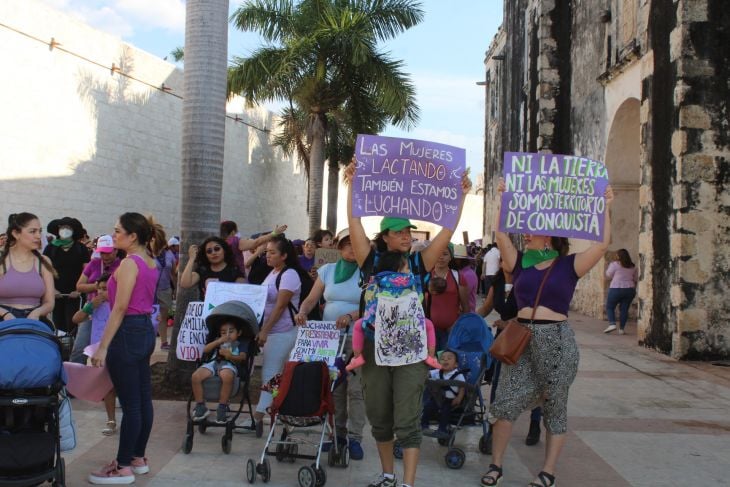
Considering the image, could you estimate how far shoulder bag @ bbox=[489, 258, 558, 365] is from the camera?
5.15 metres

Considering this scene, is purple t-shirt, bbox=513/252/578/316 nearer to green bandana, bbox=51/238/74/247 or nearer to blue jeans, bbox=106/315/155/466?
blue jeans, bbox=106/315/155/466

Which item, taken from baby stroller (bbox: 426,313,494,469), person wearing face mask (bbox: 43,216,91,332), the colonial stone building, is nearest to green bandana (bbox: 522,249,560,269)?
baby stroller (bbox: 426,313,494,469)

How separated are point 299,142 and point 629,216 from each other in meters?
13.1

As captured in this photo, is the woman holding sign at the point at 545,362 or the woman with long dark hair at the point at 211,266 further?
the woman with long dark hair at the point at 211,266

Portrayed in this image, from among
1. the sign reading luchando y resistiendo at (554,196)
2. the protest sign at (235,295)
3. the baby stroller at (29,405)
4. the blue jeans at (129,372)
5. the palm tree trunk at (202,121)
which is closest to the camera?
the baby stroller at (29,405)

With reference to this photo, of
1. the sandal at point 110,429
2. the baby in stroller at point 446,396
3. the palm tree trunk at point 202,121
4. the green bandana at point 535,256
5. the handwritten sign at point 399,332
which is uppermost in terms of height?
the palm tree trunk at point 202,121

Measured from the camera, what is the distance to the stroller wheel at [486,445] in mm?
6309

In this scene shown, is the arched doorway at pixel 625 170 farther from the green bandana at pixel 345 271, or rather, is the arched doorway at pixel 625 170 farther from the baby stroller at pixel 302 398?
the baby stroller at pixel 302 398

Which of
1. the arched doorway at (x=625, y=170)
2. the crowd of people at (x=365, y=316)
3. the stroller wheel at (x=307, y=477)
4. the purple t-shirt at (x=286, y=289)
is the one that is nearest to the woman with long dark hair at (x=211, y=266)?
the crowd of people at (x=365, y=316)

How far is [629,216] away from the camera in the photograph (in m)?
17.6

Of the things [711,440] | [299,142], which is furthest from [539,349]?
[299,142]

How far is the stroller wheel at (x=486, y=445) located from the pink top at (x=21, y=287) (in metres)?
3.56

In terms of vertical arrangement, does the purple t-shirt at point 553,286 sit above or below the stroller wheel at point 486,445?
above

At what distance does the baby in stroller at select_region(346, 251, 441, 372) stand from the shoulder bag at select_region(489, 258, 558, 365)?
508 millimetres
